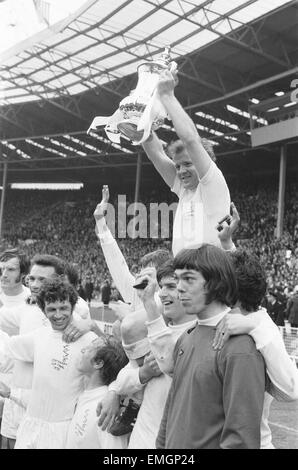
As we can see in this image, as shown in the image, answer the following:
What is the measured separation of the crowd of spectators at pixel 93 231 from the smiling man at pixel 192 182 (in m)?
11.1

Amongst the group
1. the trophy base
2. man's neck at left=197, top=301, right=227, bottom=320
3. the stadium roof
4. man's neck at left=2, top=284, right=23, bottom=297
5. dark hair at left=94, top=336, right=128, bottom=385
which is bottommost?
dark hair at left=94, top=336, right=128, bottom=385

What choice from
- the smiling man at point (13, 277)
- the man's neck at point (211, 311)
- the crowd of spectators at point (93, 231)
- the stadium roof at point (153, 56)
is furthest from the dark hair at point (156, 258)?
the stadium roof at point (153, 56)

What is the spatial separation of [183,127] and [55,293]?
1121 millimetres

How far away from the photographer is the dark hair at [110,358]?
116 inches

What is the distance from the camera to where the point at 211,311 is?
2135 millimetres

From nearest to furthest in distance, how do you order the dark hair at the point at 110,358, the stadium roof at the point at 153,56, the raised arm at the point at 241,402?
the raised arm at the point at 241,402 → the dark hair at the point at 110,358 → the stadium roof at the point at 153,56

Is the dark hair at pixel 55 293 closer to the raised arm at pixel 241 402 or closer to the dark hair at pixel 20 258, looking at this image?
the dark hair at pixel 20 258

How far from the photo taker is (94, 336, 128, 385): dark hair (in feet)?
9.64

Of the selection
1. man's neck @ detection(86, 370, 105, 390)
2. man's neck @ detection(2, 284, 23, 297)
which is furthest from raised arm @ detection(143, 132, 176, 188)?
man's neck @ detection(2, 284, 23, 297)

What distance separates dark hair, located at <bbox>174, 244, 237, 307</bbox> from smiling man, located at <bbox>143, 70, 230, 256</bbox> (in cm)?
32

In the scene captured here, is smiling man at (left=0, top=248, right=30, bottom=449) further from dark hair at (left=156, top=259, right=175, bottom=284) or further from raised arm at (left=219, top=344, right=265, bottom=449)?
raised arm at (left=219, top=344, right=265, bottom=449)

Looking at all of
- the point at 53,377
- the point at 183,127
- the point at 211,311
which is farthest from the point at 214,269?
the point at 53,377

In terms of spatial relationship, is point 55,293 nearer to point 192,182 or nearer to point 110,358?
point 110,358

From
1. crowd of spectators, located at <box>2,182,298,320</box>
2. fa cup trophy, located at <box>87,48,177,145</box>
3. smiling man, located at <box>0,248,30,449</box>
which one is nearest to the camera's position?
fa cup trophy, located at <box>87,48,177,145</box>
